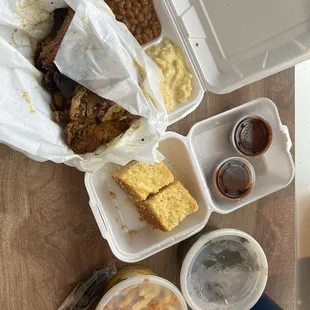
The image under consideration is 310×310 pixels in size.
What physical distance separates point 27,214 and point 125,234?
195 mm

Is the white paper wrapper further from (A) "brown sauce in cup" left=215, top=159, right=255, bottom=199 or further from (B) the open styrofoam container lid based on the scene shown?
(A) "brown sauce in cup" left=215, top=159, right=255, bottom=199

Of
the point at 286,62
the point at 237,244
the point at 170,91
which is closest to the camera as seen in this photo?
the point at 286,62

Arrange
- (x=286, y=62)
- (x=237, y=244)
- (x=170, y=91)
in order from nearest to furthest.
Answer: (x=286, y=62)
(x=170, y=91)
(x=237, y=244)

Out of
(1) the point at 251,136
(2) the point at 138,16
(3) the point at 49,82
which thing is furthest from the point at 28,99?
(1) the point at 251,136

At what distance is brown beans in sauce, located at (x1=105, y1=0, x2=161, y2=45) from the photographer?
3.12 ft

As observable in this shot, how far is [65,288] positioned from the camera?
1.02 meters

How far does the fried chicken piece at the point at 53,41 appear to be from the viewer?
90 centimetres

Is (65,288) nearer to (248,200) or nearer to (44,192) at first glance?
(44,192)

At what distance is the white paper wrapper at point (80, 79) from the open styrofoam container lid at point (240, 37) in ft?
0.33

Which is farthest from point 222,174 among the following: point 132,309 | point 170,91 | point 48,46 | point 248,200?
point 48,46

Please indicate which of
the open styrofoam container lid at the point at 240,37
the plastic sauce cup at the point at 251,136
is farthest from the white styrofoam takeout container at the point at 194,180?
the open styrofoam container lid at the point at 240,37

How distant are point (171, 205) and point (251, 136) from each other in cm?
23

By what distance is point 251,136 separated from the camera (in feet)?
3.54

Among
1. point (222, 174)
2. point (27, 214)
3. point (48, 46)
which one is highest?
point (48, 46)
